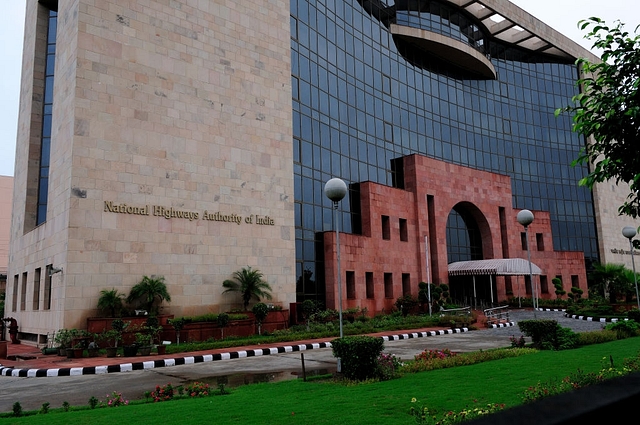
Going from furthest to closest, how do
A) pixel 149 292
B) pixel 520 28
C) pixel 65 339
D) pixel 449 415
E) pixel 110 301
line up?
pixel 520 28
pixel 149 292
pixel 110 301
pixel 65 339
pixel 449 415

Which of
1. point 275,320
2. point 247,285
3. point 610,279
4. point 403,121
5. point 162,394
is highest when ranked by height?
point 403,121

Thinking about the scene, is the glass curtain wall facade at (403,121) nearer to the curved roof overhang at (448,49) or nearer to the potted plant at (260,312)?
the curved roof overhang at (448,49)

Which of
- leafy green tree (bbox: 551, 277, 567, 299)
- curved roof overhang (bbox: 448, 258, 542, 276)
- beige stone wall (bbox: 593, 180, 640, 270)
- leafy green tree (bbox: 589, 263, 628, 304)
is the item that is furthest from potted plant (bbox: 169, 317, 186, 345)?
beige stone wall (bbox: 593, 180, 640, 270)

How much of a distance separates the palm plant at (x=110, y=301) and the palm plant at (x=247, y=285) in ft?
14.8

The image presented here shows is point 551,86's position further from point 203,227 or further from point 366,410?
point 366,410

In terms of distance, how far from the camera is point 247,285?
21.5 m

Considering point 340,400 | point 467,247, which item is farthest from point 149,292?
point 467,247

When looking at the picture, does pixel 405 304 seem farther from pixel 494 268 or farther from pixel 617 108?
pixel 617 108

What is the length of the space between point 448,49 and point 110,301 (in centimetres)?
2843

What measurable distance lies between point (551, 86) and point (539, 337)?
38.4m

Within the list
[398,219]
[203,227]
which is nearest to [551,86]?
[398,219]

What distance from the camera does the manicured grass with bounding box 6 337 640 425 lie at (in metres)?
6.24

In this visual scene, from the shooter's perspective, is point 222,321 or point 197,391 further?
point 222,321

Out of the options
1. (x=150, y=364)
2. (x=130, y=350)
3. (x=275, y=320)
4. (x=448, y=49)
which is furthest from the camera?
(x=448, y=49)
